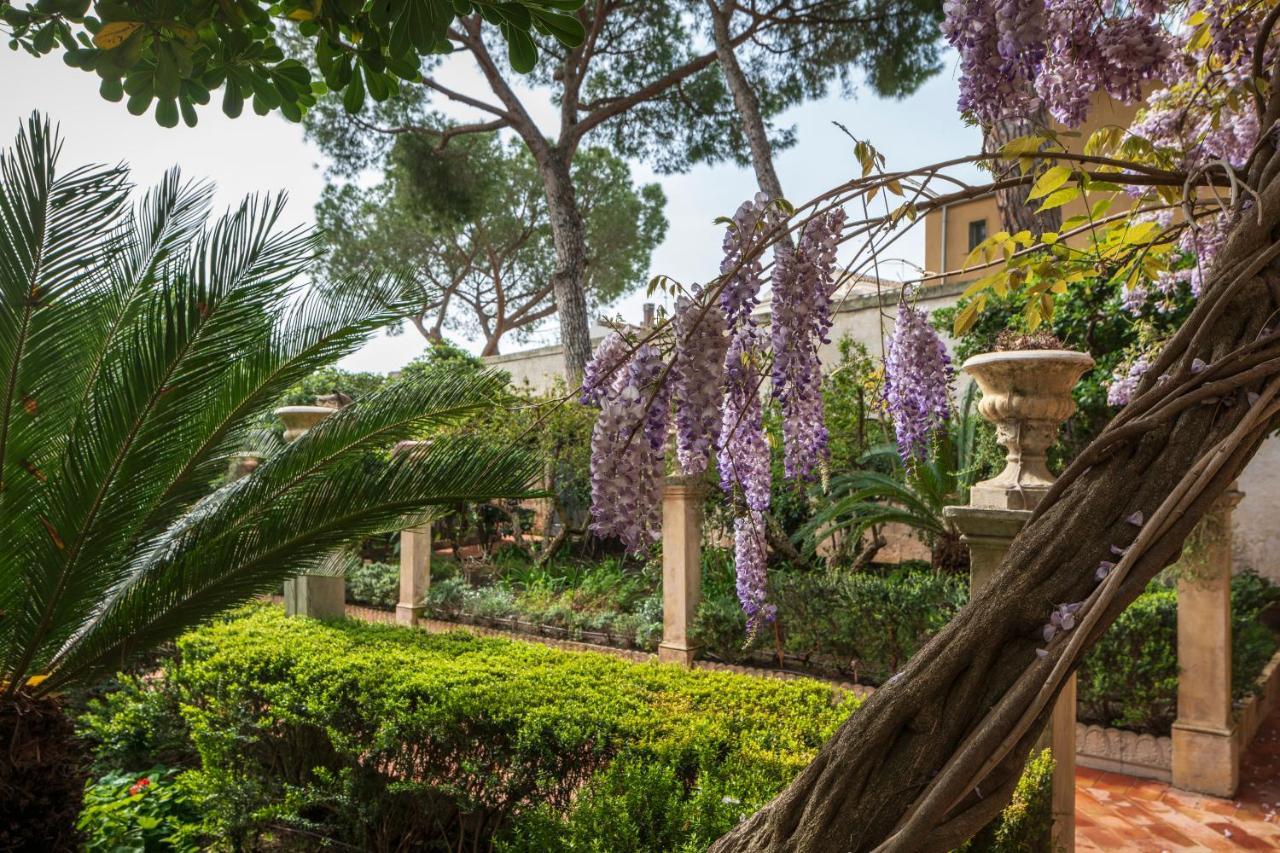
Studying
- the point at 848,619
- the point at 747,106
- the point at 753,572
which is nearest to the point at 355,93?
the point at 753,572

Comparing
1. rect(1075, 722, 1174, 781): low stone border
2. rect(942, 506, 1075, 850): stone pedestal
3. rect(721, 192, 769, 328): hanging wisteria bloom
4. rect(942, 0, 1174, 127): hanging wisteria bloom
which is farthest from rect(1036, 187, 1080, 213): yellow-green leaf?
rect(1075, 722, 1174, 781): low stone border

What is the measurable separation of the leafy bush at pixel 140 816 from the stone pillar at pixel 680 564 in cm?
316

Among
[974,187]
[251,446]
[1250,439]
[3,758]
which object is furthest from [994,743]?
[251,446]

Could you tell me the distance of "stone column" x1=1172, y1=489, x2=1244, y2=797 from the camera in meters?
4.12

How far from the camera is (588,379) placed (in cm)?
155

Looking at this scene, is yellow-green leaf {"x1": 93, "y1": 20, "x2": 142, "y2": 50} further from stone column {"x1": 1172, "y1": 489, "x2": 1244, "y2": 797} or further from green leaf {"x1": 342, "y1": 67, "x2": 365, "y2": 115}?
stone column {"x1": 1172, "y1": 489, "x2": 1244, "y2": 797}

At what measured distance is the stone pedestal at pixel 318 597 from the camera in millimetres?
5195

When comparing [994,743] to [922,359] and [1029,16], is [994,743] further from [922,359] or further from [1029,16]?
[922,359]

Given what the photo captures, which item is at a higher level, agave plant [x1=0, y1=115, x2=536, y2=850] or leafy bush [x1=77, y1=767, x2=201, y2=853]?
agave plant [x1=0, y1=115, x2=536, y2=850]

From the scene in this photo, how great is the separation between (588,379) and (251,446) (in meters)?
4.31

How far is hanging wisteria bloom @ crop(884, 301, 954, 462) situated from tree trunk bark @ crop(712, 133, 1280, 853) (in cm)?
155

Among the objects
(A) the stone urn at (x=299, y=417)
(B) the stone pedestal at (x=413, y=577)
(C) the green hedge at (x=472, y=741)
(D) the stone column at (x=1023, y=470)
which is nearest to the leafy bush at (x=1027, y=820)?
(C) the green hedge at (x=472, y=741)

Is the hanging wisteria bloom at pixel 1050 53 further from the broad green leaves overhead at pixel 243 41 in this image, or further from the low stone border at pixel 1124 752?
the low stone border at pixel 1124 752

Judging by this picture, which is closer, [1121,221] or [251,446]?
[1121,221]
